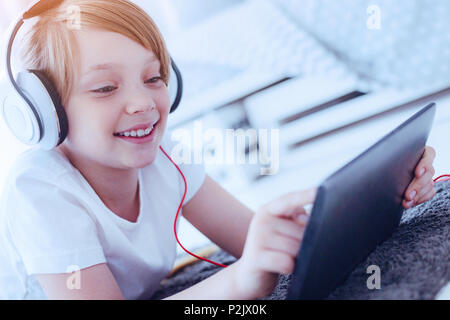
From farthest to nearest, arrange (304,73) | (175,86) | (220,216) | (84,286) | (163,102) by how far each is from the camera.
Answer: (304,73) → (220,216) → (175,86) → (163,102) → (84,286)

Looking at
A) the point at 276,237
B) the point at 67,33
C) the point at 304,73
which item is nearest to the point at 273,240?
the point at 276,237

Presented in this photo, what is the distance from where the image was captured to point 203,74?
1.58 metres

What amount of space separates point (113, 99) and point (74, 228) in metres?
0.20

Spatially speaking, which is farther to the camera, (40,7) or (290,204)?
(40,7)

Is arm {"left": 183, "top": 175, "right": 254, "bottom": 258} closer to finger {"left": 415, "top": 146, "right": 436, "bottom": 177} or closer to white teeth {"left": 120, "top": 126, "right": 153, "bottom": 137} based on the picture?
white teeth {"left": 120, "top": 126, "right": 153, "bottom": 137}

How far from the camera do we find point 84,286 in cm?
60

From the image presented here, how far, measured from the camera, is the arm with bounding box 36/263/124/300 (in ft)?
1.94

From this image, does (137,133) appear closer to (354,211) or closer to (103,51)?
(103,51)

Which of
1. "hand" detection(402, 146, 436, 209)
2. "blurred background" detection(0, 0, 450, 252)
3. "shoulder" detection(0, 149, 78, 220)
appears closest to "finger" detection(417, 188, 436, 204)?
"hand" detection(402, 146, 436, 209)

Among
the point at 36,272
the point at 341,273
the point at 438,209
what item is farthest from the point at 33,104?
the point at 438,209

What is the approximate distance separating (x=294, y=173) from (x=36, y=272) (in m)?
1.20

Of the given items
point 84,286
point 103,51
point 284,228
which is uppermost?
point 103,51

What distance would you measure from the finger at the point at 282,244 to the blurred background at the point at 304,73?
0.93 m

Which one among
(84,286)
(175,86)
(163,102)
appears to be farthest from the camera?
(175,86)
